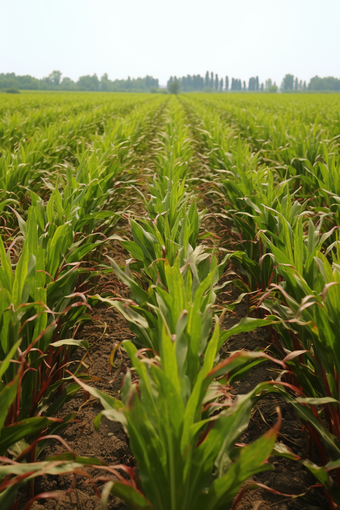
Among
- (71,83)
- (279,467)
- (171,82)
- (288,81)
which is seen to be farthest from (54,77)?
(279,467)

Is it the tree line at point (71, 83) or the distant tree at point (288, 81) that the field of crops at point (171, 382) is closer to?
the tree line at point (71, 83)

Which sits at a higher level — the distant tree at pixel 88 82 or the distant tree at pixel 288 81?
the distant tree at pixel 288 81

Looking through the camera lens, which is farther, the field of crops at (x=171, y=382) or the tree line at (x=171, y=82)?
the tree line at (x=171, y=82)

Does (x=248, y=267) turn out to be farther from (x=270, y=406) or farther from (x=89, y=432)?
(x=89, y=432)

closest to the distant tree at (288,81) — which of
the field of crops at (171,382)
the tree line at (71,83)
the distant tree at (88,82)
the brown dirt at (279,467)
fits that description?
the tree line at (71,83)

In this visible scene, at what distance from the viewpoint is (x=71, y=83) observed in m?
144

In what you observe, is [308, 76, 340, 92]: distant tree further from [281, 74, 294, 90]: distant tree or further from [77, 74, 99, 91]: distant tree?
[77, 74, 99, 91]: distant tree

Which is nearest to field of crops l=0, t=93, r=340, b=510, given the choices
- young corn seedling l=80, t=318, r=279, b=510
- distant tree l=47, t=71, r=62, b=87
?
young corn seedling l=80, t=318, r=279, b=510

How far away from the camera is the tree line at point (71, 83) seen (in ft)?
365

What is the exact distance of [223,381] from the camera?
1.46 metres

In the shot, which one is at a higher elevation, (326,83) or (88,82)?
(88,82)

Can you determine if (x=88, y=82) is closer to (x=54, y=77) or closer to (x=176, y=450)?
(x=54, y=77)

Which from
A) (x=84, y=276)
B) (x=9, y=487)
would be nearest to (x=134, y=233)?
(x=84, y=276)

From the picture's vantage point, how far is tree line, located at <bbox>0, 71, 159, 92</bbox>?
111250mm
